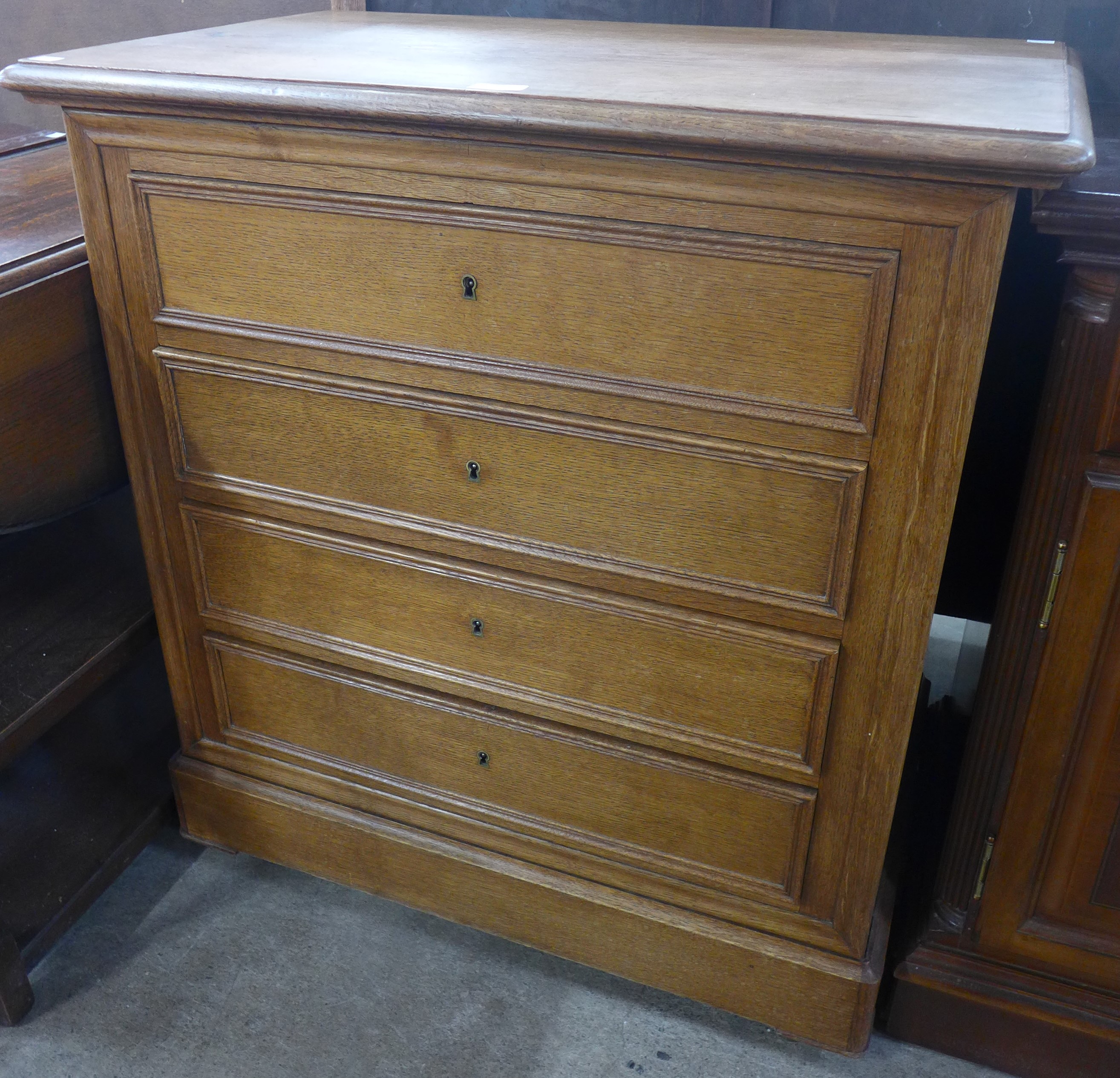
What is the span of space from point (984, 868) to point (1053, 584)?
367 mm

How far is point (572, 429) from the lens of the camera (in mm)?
1084

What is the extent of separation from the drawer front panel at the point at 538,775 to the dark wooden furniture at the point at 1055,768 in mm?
208

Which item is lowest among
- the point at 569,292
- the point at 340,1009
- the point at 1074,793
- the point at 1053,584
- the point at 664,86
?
the point at 340,1009

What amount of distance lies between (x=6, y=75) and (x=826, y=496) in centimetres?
90

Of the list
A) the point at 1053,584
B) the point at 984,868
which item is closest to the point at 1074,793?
the point at 984,868

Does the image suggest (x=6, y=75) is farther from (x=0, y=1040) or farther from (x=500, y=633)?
(x=0, y=1040)

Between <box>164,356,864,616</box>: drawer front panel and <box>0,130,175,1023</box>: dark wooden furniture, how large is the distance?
18 cm

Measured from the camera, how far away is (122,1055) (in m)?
1.33

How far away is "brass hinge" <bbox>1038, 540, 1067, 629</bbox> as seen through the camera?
40.3 inches

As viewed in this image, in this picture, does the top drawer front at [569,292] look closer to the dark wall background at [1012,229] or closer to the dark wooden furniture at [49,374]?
the dark wooden furniture at [49,374]

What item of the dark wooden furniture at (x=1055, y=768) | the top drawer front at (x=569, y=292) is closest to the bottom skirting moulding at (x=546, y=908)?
the dark wooden furniture at (x=1055, y=768)

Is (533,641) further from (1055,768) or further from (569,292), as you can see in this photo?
(1055,768)

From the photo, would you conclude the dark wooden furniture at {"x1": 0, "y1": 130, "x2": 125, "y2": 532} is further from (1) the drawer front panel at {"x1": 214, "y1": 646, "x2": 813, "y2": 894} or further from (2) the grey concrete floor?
(2) the grey concrete floor

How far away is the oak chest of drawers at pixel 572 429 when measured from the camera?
930 mm
